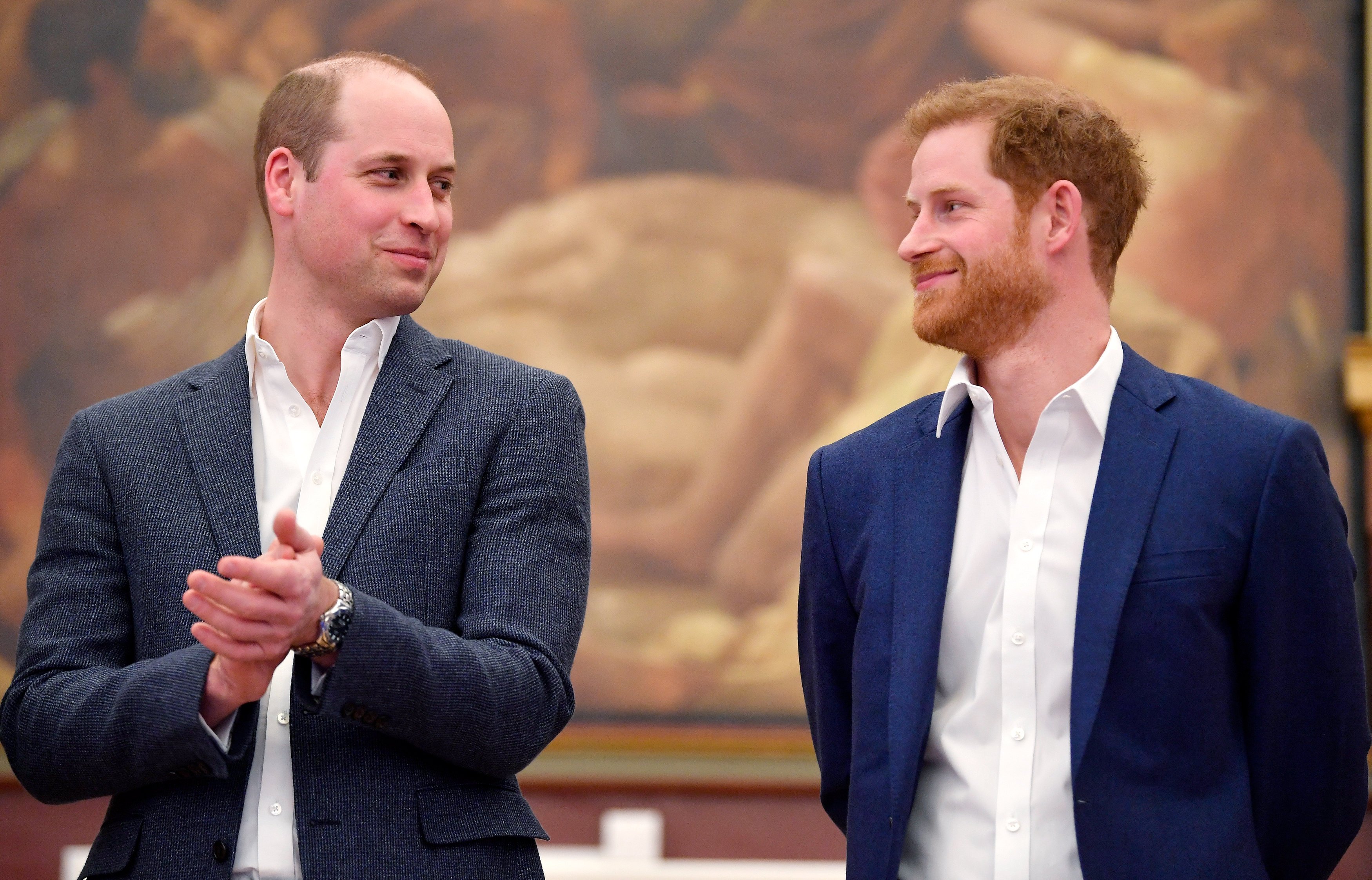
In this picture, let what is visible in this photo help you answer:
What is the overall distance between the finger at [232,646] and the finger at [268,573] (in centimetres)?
13

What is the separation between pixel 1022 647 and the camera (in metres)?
2.41

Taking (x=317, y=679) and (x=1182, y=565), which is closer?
(x=317, y=679)

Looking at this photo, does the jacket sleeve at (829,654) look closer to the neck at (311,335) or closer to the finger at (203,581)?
the neck at (311,335)

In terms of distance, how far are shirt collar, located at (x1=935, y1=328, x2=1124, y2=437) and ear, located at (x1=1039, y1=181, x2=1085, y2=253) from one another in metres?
0.20

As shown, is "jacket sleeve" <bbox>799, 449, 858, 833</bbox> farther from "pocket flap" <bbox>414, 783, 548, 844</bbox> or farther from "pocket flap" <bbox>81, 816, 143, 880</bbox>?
"pocket flap" <bbox>81, 816, 143, 880</bbox>

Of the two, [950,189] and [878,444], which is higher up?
[950,189]

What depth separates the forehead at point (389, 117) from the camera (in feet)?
8.72

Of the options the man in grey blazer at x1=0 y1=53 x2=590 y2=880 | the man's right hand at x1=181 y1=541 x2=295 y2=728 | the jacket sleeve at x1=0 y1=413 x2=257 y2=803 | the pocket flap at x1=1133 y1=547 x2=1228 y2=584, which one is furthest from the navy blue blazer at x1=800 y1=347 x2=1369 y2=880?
the jacket sleeve at x1=0 y1=413 x2=257 y2=803

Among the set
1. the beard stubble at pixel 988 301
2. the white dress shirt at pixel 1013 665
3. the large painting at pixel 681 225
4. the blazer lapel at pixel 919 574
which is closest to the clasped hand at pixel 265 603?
the blazer lapel at pixel 919 574

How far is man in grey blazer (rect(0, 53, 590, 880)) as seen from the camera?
2209 millimetres

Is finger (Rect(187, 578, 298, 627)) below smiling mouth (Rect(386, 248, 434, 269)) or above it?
below

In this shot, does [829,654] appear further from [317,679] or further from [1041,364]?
[317,679]

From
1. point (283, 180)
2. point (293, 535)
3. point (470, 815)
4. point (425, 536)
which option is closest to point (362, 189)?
point (283, 180)

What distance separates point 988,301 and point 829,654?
77cm
